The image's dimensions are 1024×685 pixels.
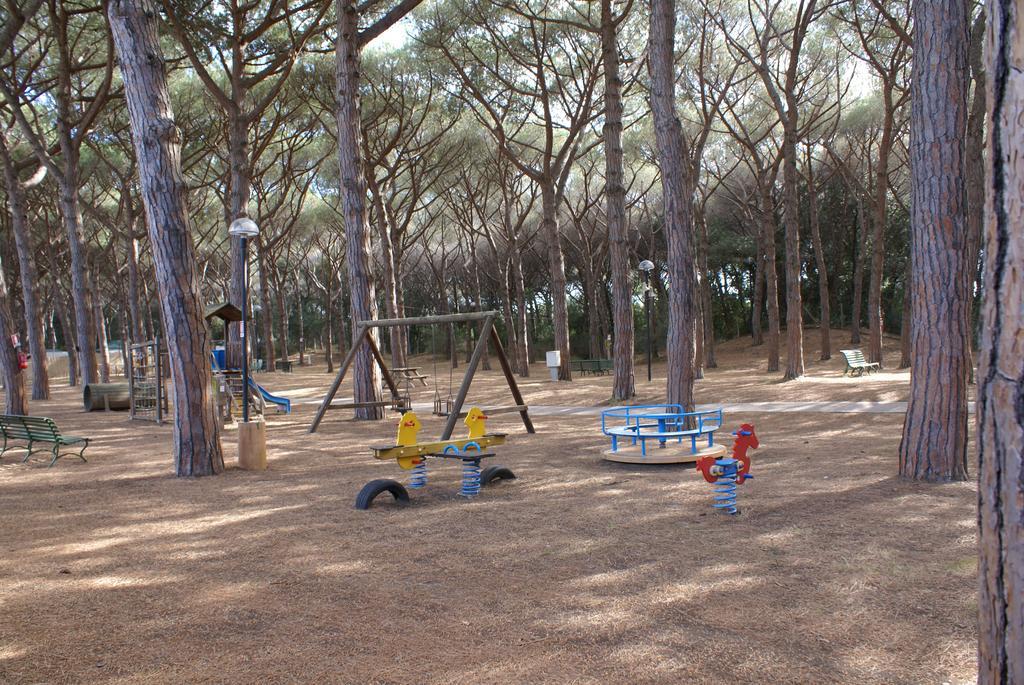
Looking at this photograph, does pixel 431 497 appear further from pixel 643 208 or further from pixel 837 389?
pixel 643 208

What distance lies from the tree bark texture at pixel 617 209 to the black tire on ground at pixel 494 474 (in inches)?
311

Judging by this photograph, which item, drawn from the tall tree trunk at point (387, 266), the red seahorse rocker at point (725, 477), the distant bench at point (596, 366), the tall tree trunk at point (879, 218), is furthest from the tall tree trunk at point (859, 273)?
the red seahorse rocker at point (725, 477)

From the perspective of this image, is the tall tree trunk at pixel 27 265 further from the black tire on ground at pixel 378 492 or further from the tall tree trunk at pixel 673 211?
the black tire on ground at pixel 378 492

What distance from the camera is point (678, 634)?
3680 millimetres

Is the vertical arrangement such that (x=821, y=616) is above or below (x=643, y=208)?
below

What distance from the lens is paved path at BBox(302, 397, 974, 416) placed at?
41.1ft

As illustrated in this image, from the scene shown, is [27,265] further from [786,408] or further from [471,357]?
[786,408]

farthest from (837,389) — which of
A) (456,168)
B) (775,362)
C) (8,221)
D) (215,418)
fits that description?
(8,221)

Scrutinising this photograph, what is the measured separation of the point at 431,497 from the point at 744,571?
3287 millimetres

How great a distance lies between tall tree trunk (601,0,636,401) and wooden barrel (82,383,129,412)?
34.7 ft

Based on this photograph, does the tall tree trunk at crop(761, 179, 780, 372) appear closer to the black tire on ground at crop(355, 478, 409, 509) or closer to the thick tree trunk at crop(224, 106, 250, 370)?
the thick tree trunk at crop(224, 106, 250, 370)

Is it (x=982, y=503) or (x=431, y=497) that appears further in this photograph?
(x=431, y=497)

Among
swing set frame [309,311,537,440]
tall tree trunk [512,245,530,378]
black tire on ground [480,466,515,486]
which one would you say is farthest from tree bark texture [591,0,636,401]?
tall tree trunk [512,245,530,378]

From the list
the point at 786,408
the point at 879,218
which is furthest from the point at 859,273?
the point at 786,408
